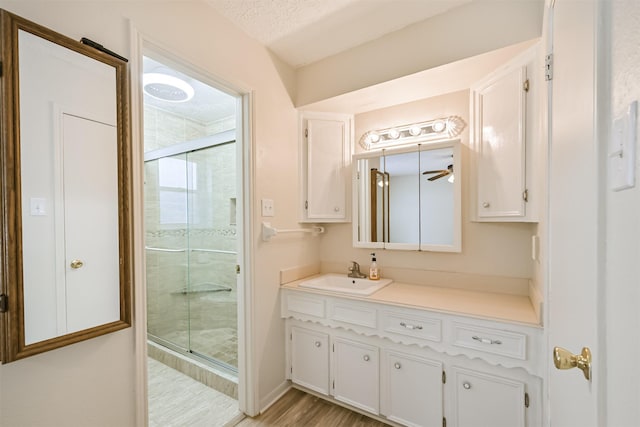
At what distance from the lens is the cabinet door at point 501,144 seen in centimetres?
148

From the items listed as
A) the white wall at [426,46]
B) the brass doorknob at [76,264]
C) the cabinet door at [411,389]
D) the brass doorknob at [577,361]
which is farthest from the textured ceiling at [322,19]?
the cabinet door at [411,389]

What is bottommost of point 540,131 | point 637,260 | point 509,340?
point 509,340

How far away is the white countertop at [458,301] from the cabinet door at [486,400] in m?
0.31

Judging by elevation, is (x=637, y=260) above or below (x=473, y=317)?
above

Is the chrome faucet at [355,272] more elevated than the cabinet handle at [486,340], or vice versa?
the chrome faucet at [355,272]

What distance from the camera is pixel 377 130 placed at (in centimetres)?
223

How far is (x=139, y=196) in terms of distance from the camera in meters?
1.21

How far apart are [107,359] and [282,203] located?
51.5 inches

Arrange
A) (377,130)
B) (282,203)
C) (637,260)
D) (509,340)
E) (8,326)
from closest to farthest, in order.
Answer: (637,260), (8,326), (509,340), (282,203), (377,130)

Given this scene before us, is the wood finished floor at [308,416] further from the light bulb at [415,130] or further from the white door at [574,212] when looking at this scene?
the light bulb at [415,130]

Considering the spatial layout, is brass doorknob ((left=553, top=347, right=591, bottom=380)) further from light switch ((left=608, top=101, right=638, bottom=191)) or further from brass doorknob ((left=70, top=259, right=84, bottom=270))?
brass doorknob ((left=70, top=259, right=84, bottom=270))

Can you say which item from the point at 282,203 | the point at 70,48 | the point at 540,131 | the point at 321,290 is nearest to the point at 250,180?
the point at 282,203

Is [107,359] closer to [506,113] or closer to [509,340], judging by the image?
[509,340]

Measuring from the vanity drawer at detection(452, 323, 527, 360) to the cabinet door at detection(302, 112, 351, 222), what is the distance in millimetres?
1182
